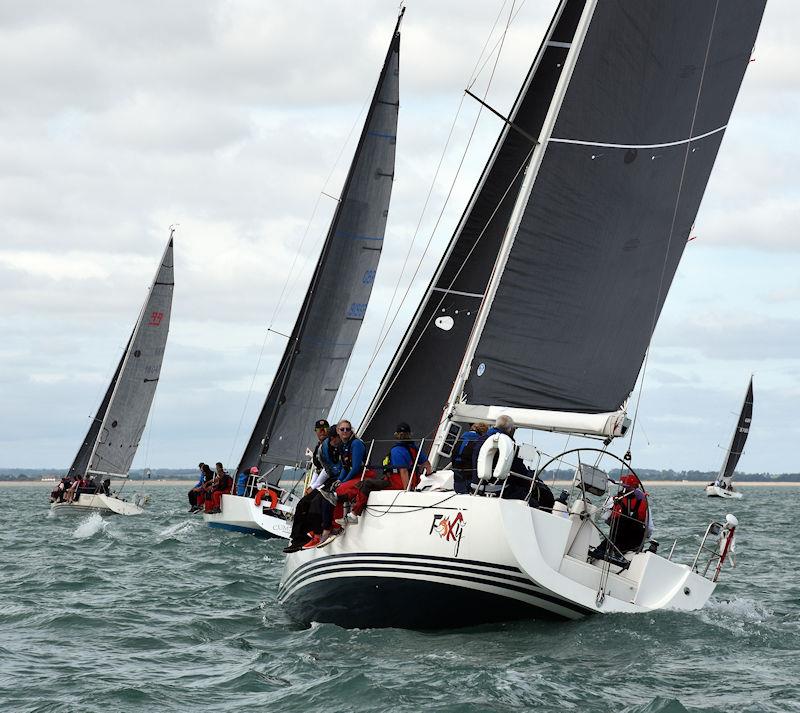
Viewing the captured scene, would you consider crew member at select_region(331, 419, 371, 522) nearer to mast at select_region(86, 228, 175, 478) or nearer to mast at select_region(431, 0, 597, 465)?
mast at select_region(431, 0, 597, 465)

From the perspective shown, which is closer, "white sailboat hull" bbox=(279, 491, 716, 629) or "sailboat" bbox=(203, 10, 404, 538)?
"white sailboat hull" bbox=(279, 491, 716, 629)

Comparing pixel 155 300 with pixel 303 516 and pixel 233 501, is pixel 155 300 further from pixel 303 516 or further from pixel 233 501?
pixel 303 516

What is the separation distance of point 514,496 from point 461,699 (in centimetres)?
276

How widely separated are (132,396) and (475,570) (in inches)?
1235

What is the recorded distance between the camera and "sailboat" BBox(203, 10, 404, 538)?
Answer: 89.0 feet

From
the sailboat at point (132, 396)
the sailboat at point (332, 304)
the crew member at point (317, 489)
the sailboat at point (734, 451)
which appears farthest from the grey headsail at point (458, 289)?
the sailboat at point (734, 451)

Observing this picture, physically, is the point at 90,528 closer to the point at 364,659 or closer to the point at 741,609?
the point at 741,609

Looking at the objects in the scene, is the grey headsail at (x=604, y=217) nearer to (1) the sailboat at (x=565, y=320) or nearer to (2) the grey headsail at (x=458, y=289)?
(1) the sailboat at (x=565, y=320)

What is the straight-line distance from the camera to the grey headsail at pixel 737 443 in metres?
68.8

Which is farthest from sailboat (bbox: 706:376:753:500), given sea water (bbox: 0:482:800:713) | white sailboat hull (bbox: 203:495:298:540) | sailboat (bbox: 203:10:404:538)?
sea water (bbox: 0:482:800:713)

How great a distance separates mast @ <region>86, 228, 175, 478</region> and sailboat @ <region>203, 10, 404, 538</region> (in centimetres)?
1237

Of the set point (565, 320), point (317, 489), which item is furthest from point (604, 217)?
point (317, 489)

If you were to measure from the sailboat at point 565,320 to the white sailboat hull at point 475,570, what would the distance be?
15 millimetres

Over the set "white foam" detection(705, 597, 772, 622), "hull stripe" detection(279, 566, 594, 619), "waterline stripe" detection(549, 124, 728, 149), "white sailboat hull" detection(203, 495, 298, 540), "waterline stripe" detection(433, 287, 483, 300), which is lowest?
"white sailboat hull" detection(203, 495, 298, 540)
